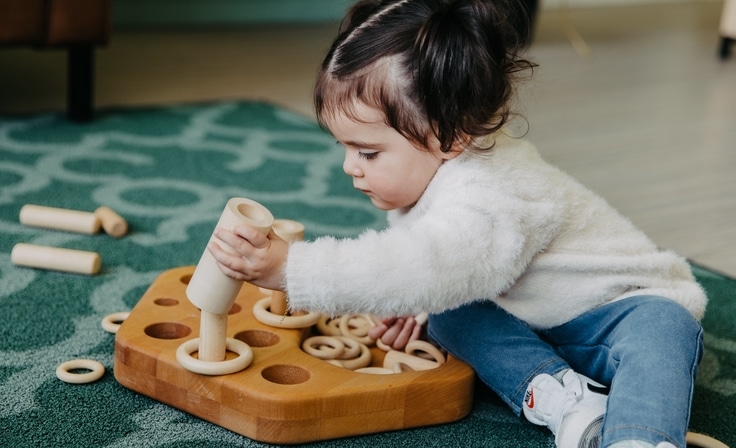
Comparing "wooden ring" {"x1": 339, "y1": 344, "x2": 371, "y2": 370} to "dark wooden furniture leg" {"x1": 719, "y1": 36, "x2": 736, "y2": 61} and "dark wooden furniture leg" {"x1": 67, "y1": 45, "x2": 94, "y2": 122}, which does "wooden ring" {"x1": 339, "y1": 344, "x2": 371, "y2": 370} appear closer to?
"dark wooden furniture leg" {"x1": 67, "y1": 45, "x2": 94, "y2": 122}

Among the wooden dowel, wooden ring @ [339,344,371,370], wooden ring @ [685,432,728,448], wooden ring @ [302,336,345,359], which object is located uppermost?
the wooden dowel

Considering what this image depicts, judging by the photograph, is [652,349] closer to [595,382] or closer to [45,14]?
[595,382]

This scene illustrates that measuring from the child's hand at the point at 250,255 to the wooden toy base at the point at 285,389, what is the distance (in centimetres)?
10

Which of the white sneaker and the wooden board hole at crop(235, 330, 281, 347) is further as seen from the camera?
the wooden board hole at crop(235, 330, 281, 347)

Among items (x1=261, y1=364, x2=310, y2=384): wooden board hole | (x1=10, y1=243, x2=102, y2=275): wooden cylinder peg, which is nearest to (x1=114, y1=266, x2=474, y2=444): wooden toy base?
(x1=261, y1=364, x2=310, y2=384): wooden board hole

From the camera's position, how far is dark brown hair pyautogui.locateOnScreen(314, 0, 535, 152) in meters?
0.75

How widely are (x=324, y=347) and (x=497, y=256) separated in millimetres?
233

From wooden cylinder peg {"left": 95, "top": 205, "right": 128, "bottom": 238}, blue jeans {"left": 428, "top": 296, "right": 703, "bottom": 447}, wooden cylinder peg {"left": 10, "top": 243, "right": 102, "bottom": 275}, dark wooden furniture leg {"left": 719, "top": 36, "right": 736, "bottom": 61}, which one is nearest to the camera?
blue jeans {"left": 428, "top": 296, "right": 703, "bottom": 447}

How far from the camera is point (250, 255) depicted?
0.71m

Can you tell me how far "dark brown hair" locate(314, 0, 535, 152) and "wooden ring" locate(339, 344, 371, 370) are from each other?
9.3 inches

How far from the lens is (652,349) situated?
722 millimetres

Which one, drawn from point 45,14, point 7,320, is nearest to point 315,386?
point 7,320

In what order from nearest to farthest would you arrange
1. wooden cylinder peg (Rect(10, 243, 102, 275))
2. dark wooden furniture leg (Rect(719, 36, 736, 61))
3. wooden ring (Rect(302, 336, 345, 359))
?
wooden ring (Rect(302, 336, 345, 359)), wooden cylinder peg (Rect(10, 243, 102, 275)), dark wooden furniture leg (Rect(719, 36, 736, 61))

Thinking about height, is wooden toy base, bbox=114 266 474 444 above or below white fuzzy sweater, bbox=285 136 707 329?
below
